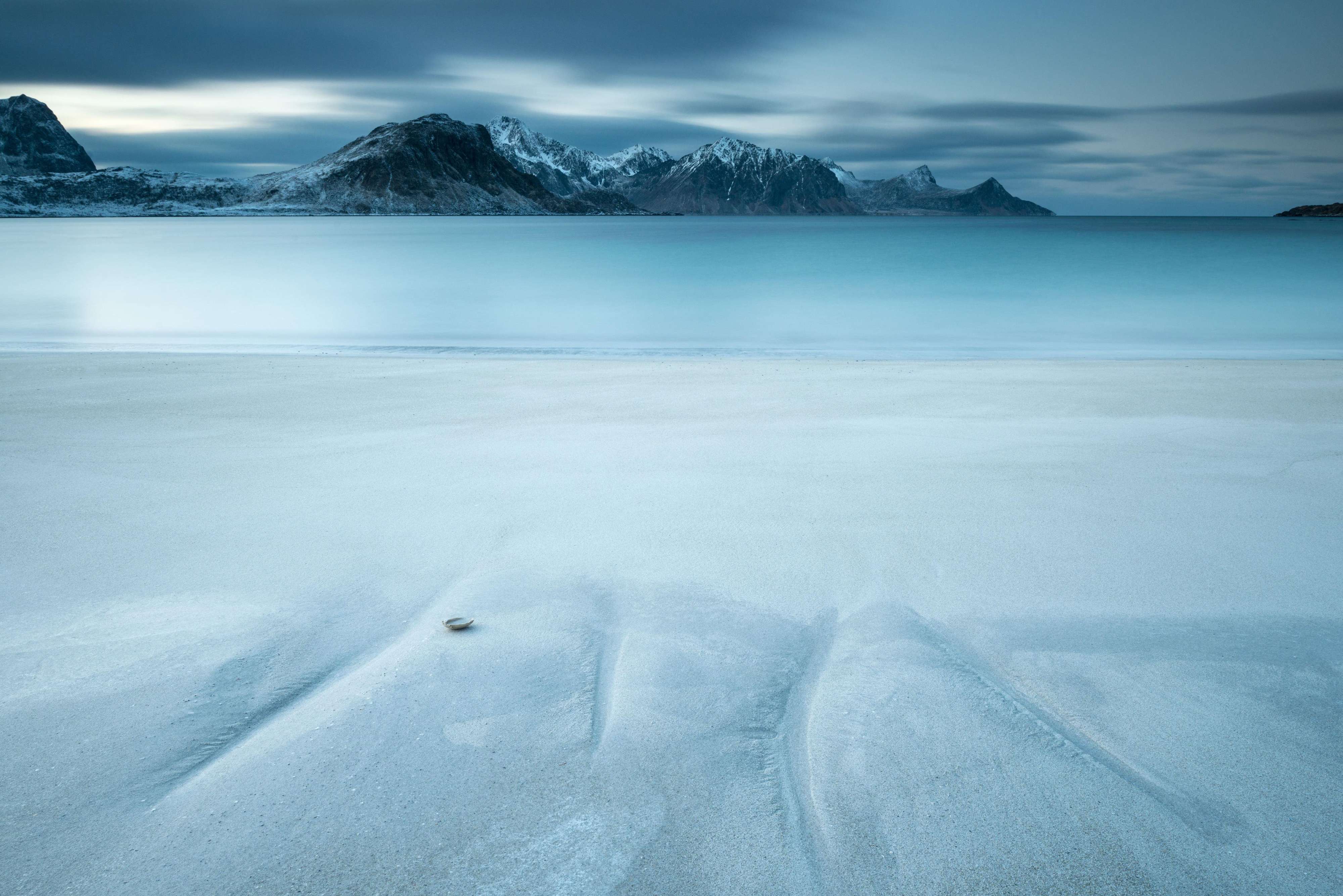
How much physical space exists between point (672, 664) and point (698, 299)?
19.1 m

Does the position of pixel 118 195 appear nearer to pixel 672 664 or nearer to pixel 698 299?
pixel 698 299

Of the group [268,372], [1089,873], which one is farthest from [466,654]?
[268,372]

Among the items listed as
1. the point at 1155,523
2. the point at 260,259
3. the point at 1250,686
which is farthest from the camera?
the point at 260,259

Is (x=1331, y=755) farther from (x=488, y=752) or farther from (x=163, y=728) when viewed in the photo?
(x=163, y=728)

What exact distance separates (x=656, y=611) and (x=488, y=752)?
888mm

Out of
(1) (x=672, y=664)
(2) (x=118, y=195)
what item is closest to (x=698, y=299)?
(1) (x=672, y=664)

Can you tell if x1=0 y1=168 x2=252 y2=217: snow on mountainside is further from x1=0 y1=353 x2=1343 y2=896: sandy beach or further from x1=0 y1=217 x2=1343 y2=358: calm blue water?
x1=0 y1=353 x2=1343 y2=896: sandy beach

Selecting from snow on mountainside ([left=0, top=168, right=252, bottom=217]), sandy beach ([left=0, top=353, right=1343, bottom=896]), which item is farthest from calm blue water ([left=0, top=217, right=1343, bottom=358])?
snow on mountainside ([left=0, top=168, right=252, bottom=217])

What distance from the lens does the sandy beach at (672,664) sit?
1.78m

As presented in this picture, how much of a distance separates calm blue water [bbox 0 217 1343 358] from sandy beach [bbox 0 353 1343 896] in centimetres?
803

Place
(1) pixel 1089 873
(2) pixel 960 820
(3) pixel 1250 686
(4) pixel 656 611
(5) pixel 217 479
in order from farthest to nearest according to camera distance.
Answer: (5) pixel 217 479 → (4) pixel 656 611 → (3) pixel 1250 686 → (2) pixel 960 820 → (1) pixel 1089 873

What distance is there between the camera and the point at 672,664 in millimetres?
2506

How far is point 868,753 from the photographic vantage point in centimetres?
209

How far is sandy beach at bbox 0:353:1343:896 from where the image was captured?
1777 mm
